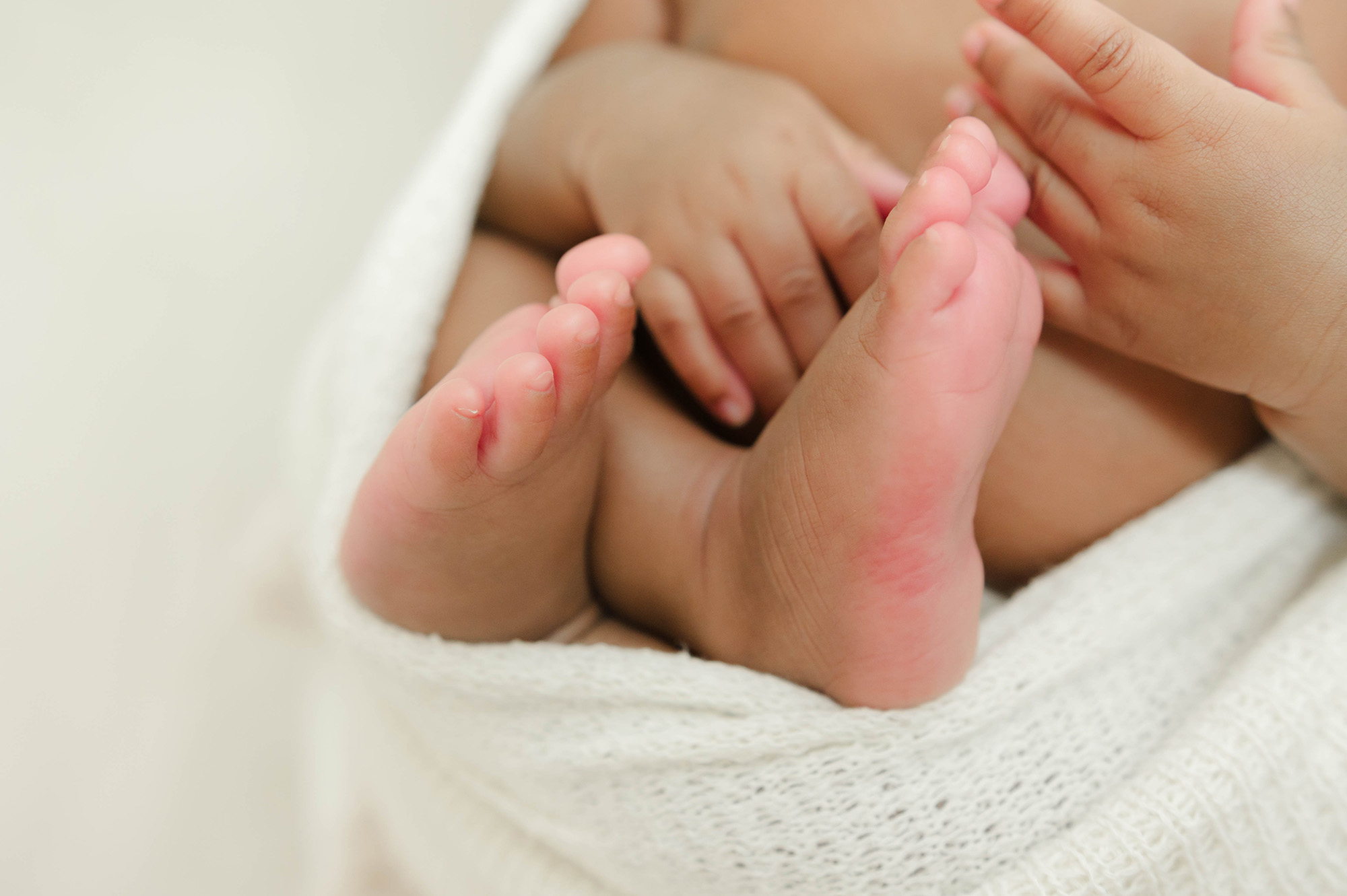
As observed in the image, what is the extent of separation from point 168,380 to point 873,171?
835 mm

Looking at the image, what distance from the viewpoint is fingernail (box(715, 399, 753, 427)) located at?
0.58 meters

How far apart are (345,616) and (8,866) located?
1.74 ft

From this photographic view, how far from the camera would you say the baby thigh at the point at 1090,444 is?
0.54 metres

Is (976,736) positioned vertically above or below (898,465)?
below

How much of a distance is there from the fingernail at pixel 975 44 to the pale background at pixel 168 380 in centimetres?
72

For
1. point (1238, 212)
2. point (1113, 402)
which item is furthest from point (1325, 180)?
point (1113, 402)

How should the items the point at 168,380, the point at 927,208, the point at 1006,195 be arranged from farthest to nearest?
the point at 168,380
the point at 1006,195
the point at 927,208

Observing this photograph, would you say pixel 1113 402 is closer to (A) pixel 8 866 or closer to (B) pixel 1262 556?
(B) pixel 1262 556

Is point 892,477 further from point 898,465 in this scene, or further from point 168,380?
point 168,380

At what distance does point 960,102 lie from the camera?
0.53m

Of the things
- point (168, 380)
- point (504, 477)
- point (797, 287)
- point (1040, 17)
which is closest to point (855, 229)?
point (797, 287)

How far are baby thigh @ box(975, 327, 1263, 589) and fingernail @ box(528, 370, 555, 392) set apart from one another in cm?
29

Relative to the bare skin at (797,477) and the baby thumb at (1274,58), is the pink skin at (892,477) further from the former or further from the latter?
the baby thumb at (1274,58)

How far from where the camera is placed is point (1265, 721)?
0.47 m
